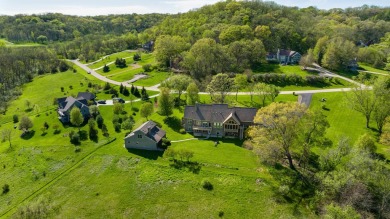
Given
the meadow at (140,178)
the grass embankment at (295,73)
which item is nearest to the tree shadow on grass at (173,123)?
the meadow at (140,178)

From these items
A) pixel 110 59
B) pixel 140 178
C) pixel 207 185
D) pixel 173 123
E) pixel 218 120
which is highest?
pixel 110 59

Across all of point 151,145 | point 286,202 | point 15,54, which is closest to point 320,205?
point 286,202

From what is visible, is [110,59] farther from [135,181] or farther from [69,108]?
[135,181]

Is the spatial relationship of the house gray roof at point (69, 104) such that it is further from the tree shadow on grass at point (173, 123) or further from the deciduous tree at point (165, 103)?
the tree shadow on grass at point (173, 123)

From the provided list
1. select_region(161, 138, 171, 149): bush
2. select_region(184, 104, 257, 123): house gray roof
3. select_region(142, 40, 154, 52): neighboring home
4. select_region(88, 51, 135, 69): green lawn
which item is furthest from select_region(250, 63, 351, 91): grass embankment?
select_region(142, 40, 154, 52): neighboring home

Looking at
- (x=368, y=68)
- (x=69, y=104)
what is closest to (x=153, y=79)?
(x=69, y=104)

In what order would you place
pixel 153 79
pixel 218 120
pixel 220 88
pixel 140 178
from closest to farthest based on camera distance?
pixel 140 178, pixel 218 120, pixel 220 88, pixel 153 79

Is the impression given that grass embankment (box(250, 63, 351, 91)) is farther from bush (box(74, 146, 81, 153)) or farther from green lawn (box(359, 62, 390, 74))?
bush (box(74, 146, 81, 153))
